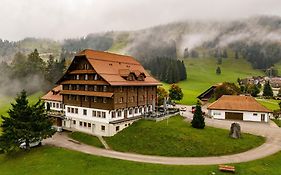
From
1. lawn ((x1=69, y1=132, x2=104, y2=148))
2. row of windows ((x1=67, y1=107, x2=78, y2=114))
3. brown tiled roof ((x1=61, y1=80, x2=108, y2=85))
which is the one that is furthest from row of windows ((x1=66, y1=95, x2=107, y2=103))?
lawn ((x1=69, y1=132, x2=104, y2=148))

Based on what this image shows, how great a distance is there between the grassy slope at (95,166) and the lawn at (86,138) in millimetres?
6173

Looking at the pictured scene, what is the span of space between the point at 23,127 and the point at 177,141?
26153mm

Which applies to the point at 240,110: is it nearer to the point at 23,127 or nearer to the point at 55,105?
the point at 55,105

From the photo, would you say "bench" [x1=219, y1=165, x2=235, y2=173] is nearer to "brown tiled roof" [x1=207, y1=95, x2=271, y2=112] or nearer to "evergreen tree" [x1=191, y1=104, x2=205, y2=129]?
"evergreen tree" [x1=191, y1=104, x2=205, y2=129]

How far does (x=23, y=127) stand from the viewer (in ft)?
162

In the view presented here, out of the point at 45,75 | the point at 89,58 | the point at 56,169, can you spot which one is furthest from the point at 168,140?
the point at 45,75

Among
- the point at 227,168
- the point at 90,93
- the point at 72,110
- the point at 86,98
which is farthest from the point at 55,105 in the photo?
the point at 227,168

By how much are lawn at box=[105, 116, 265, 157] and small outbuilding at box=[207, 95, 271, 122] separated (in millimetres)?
14923

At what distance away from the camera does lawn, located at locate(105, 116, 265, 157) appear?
47.4m

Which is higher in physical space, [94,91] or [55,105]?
[94,91]

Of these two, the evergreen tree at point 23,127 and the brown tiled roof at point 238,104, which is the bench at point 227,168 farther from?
the brown tiled roof at point 238,104

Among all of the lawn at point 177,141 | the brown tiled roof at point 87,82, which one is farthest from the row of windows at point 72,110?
the lawn at point 177,141

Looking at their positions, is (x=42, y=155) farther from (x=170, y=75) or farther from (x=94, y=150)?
(x=170, y=75)

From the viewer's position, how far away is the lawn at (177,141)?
47.4m
